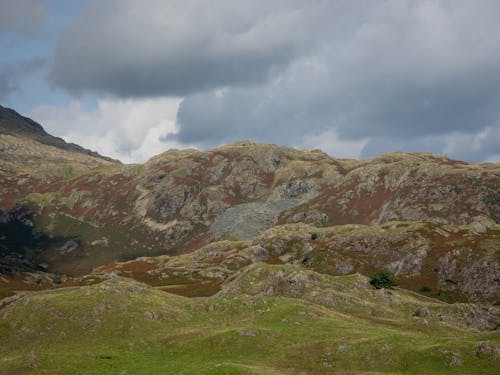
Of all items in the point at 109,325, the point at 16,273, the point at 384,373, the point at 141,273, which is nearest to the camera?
the point at 384,373

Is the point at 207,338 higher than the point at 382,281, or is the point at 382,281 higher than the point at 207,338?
the point at 382,281

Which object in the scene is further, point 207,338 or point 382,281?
point 382,281

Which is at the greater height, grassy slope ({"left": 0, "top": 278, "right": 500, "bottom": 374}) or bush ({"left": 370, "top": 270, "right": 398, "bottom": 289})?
bush ({"left": 370, "top": 270, "right": 398, "bottom": 289})

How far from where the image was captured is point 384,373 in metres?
48.9

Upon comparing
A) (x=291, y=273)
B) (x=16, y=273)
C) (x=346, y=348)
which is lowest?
(x=16, y=273)

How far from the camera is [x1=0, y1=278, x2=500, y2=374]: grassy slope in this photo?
5169 centimetres

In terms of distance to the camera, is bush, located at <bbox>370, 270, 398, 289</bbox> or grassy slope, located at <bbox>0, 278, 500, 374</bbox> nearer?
grassy slope, located at <bbox>0, 278, 500, 374</bbox>

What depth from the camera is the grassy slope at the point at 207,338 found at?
51.7 metres

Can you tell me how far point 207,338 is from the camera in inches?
2451

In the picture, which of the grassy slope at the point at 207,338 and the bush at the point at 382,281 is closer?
the grassy slope at the point at 207,338

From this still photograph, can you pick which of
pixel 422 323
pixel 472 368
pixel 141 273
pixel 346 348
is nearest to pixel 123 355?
pixel 346 348

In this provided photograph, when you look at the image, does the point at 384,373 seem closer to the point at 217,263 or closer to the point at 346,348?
the point at 346,348

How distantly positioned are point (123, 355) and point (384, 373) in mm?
30533

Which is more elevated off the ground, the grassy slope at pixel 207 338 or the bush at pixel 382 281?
the bush at pixel 382 281
